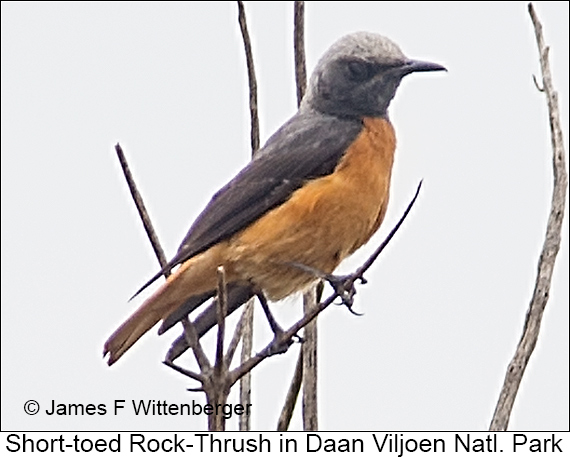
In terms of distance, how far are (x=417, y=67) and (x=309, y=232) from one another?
1055 millimetres

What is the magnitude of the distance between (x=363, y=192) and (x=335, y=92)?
793 millimetres

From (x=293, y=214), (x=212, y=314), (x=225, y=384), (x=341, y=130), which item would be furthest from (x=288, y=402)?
(x=341, y=130)

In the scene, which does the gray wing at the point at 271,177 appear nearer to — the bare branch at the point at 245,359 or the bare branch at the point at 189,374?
the bare branch at the point at 245,359

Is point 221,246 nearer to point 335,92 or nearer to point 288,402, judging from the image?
point 335,92

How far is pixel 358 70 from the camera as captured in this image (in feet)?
19.5

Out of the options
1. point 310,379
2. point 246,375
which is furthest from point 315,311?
point 246,375

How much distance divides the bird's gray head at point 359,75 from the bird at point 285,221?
0.01 m

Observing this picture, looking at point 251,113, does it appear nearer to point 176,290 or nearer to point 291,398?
point 291,398

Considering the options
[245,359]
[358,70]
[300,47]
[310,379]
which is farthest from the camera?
[358,70]

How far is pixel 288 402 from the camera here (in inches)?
157

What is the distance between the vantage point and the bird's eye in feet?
19.4

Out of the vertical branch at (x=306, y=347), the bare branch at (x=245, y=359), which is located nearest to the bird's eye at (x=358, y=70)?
the vertical branch at (x=306, y=347)

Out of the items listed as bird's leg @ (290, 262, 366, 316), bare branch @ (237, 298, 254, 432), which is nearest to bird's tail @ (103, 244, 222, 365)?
bird's leg @ (290, 262, 366, 316)

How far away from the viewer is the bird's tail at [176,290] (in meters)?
5.35
